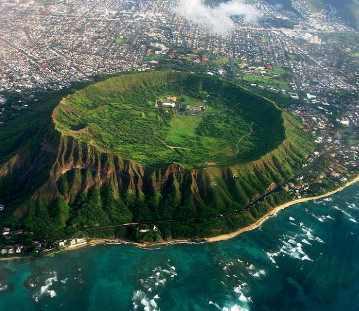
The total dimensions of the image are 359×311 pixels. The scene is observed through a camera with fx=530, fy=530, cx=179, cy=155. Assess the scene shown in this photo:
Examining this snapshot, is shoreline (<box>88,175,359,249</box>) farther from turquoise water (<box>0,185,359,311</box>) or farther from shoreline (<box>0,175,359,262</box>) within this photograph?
turquoise water (<box>0,185,359,311</box>)

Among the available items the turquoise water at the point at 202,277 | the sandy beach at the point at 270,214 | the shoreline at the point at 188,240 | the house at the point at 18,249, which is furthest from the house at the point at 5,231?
the sandy beach at the point at 270,214

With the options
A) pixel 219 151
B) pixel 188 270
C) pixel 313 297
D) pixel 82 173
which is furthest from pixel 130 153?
pixel 313 297

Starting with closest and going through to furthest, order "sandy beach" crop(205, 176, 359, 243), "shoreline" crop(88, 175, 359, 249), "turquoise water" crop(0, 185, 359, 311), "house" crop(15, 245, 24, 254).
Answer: "turquoise water" crop(0, 185, 359, 311) < "house" crop(15, 245, 24, 254) < "shoreline" crop(88, 175, 359, 249) < "sandy beach" crop(205, 176, 359, 243)

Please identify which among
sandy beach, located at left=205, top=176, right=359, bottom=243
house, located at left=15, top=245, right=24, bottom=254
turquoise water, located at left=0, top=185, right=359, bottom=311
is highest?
turquoise water, located at left=0, top=185, right=359, bottom=311

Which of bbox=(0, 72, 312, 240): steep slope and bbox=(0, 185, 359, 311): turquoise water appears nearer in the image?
bbox=(0, 185, 359, 311): turquoise water

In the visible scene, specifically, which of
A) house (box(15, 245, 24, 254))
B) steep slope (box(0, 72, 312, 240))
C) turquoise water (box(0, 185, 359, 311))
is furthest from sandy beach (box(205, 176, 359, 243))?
house (box(15, 245, 24, 254))

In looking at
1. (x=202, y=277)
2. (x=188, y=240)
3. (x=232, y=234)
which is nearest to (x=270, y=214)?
(x=232, y=234)

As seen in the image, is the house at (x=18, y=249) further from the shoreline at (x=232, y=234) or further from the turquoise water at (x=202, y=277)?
the shoreline at (x=232, y=234)

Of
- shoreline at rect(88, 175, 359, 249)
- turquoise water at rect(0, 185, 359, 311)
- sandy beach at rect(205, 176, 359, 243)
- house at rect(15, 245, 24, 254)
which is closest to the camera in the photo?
turquoise water at rect(0, 185, 359, 311)

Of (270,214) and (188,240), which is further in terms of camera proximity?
(270,214)

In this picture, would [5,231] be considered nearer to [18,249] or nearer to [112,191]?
[18,249]
